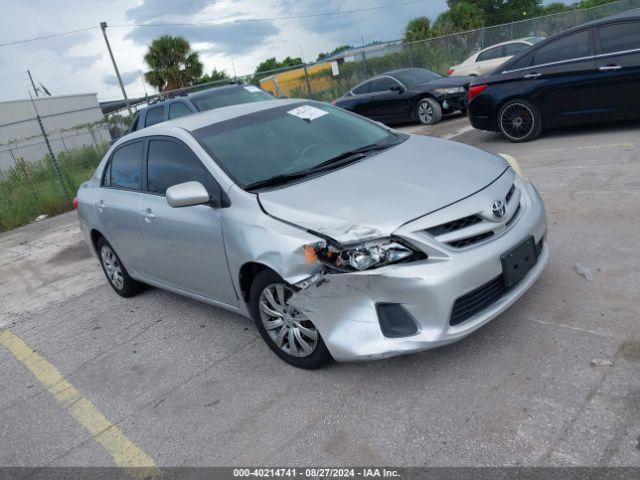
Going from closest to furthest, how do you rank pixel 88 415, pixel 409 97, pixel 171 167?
1. pixel 88 415
2. pixel 171 167
3. pixel 409 97

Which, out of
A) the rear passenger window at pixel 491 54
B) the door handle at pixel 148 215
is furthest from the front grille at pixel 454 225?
the rear passenger window at pixel 491 54

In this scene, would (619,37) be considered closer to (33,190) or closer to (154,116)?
(154,116)

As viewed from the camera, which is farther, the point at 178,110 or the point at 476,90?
the point at 178,110

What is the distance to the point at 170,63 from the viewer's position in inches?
1490

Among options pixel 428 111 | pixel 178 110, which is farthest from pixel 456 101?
pixel 178 110

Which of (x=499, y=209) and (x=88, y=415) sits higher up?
(x=499, y=209)

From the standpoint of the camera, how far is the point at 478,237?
3.28m

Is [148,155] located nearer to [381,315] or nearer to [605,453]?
[381,315]

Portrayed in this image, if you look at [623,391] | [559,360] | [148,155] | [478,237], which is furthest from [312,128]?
[623,391]

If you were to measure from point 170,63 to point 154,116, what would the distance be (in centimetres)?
2875

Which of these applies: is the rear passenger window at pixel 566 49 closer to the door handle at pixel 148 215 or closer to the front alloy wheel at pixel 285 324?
the door handle at pixel 148 215

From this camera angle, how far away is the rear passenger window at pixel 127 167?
5018 millimetres

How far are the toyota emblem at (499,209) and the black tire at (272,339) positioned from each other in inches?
49.2

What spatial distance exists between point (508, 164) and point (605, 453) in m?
2.09
